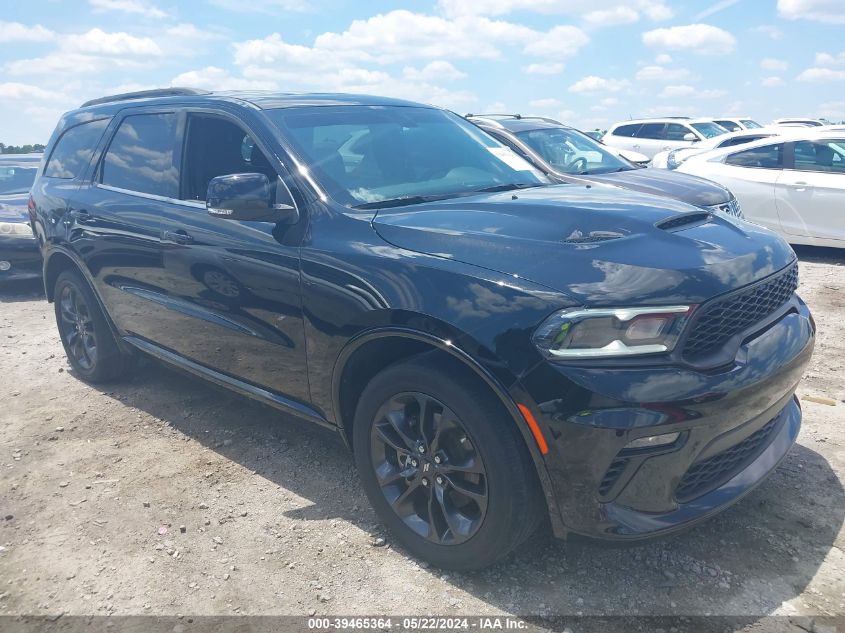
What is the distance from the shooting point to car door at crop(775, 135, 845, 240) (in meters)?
8.14

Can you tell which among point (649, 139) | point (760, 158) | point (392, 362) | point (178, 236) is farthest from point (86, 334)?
point (649, 139)

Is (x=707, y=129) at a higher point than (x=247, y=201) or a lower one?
lower

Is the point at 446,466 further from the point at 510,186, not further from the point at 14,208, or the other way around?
the point at 14,208

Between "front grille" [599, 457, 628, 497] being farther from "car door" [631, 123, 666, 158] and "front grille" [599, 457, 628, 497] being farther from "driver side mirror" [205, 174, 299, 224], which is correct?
"car door" [631, 123, 666, 158]

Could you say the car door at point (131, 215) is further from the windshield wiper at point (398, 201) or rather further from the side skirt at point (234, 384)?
the windshield wiper at point (398, 201)

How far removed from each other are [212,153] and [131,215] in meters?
0.72

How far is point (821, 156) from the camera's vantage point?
8.42m

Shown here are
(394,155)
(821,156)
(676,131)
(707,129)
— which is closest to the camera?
(394,155)

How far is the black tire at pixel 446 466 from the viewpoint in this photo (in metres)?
2.50

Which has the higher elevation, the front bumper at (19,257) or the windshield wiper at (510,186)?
the windshield wiper at (510,186)

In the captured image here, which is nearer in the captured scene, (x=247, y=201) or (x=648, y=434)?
(x=648, y=434)

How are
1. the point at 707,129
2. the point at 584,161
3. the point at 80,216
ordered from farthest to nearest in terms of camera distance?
the point at 707,129 → the point at 584,161 → the point at 80,216

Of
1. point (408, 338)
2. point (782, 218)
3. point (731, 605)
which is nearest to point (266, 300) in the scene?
point (408, 338)

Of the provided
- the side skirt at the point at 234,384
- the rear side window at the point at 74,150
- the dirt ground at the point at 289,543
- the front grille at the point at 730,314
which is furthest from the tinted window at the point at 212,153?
the front grille at the point at 730,314
